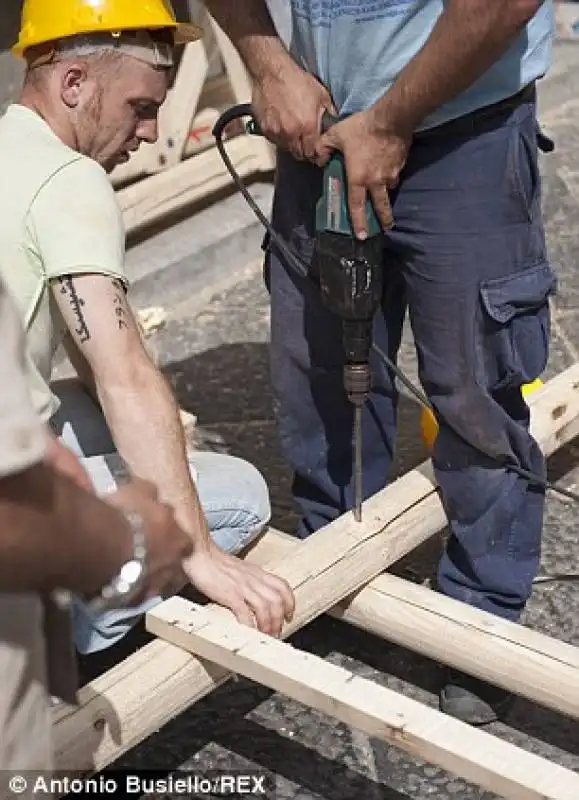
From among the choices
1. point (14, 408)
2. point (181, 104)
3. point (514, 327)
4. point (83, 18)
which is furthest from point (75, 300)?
point (181, 104)

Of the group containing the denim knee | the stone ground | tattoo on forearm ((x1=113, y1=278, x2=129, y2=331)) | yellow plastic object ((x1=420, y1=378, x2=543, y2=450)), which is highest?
tattoo on forearm ((x1=113, y1=278, x2=129, y2=331))

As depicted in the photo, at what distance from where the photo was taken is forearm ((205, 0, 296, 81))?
2742 millimetres

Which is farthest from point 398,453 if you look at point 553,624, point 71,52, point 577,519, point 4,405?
point 4,405

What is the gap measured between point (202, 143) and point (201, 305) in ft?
2.84

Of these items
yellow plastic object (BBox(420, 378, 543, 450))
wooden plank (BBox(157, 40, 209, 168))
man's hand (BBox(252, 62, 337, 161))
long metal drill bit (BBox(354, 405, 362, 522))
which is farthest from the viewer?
wooden plank (BBox(157, 40, 209, 168))

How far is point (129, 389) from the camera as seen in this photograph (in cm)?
246

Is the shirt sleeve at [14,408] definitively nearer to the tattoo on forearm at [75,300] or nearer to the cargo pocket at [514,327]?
the tattoo on forearm at [75,300]

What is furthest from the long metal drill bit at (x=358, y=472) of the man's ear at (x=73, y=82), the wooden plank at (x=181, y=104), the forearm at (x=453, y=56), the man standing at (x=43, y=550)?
the wooden plank at (x=181, y=104)

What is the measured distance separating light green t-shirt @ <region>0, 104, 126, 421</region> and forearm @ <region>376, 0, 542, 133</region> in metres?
0.55

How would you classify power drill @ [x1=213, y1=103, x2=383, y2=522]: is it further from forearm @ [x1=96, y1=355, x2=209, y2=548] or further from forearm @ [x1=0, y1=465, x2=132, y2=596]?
forearm @ [x1=0, y1=465, x2=132, y2=596]

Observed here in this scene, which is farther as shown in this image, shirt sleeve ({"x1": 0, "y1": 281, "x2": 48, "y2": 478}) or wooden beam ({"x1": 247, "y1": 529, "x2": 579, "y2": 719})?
wooden beam ({"x1": 247, "y1": 529, "x2": 579, "y2": 719})

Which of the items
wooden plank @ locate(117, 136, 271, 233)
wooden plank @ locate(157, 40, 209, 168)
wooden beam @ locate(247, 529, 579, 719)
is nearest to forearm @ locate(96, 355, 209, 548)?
wooden beam @ locate(247, 529, 579, 719)

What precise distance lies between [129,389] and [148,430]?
0.08m

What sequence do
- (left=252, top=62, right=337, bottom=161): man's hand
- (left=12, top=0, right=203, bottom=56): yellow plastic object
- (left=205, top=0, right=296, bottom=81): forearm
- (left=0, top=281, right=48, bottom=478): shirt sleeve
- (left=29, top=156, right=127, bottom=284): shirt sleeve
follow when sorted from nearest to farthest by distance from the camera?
(left=0, top=281, right=48, bottom=478): shirt sleeve, (left=29, top=156, right=127, bottom=284): shirt sleeve, (left=12, top=0, right=203, bottom=56): yellow plastic object, (left=252, top=62, right=337, bottom=161): man's hand, (left=205, top=0, right=296, bottom=81): forearm
